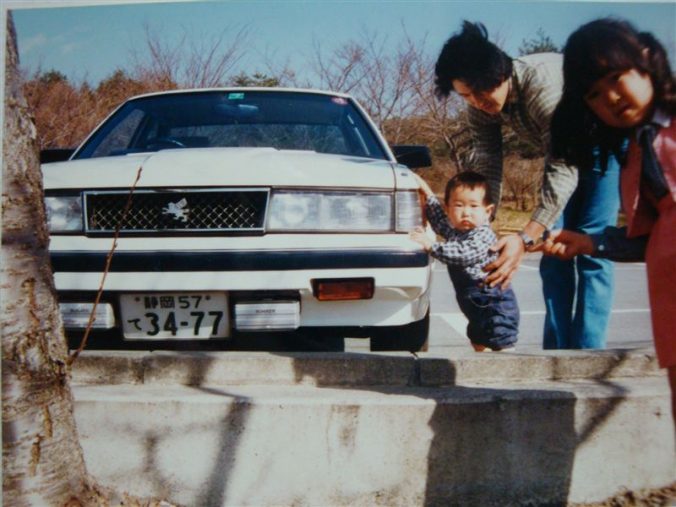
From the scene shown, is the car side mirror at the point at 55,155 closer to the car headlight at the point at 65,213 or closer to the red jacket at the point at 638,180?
the car headlight at the point at 65,213

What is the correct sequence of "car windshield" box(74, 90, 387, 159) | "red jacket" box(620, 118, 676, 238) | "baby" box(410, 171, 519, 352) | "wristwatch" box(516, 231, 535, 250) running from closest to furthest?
"red jacket" box(620, 118, 676, 238) → "wristwatch" box(516, 231, 535, 250) → "baby" box(410, 171, 519, 352) → "car windshield" box(74, 90, 387, 159)

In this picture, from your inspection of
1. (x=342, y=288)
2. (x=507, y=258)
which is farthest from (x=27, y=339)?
(x=507, y=258)

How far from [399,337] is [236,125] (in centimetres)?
128

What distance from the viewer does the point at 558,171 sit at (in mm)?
2184

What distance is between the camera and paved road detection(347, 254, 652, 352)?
4.35 meters

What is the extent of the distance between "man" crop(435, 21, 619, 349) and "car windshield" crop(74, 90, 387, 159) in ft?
2.24

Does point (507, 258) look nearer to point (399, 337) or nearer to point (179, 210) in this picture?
point (399, 337)

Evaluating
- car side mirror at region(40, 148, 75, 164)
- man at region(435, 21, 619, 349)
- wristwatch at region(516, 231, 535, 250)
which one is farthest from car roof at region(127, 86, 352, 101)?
wristwatch at region(516, 231, 535, 250)

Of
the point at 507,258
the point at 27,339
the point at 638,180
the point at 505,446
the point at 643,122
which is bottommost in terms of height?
the point at 505,446

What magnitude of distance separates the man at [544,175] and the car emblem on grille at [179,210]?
106cm

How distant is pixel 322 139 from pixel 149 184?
1.03 meters

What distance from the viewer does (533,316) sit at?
5.21m

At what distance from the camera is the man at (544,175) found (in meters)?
2.14

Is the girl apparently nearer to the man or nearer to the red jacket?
the red jacket
